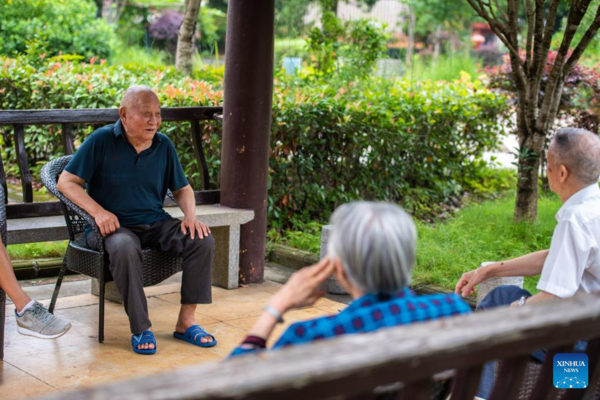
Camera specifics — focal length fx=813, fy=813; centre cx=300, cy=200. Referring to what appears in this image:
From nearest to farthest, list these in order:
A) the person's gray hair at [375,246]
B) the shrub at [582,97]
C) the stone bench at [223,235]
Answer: the person's gray hair at [375,246], the stone bench at [223,235], the shrub at [582,97]

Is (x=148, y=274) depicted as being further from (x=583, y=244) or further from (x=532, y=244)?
(x=532, y=244)

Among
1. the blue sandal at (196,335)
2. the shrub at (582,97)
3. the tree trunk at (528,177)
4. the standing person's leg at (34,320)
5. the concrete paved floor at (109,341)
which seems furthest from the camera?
the shrub at (582,97)

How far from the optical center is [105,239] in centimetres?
439

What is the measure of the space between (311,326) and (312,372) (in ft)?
2.27

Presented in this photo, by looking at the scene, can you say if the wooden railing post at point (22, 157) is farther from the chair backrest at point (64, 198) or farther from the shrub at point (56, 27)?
the shrub at point (56, 27)

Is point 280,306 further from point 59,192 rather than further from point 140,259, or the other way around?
point 59,192

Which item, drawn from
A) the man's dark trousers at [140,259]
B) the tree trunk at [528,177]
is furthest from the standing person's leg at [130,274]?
the tree trunk at [528,177]

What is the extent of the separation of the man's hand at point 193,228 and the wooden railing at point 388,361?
2.81 metres

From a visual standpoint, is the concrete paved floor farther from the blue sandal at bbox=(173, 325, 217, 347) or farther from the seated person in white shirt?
the seated person in white shirt

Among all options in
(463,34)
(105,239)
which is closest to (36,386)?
(105,239)

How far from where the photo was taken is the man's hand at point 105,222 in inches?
172

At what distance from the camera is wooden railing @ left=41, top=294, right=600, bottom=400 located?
1.27 meters

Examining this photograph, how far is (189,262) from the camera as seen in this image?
15.0 feet

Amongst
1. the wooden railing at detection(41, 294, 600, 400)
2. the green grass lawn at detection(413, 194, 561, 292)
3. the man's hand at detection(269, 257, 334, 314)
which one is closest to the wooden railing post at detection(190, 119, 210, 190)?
the green grass lawn at detection(413, 194, 561, 292)
